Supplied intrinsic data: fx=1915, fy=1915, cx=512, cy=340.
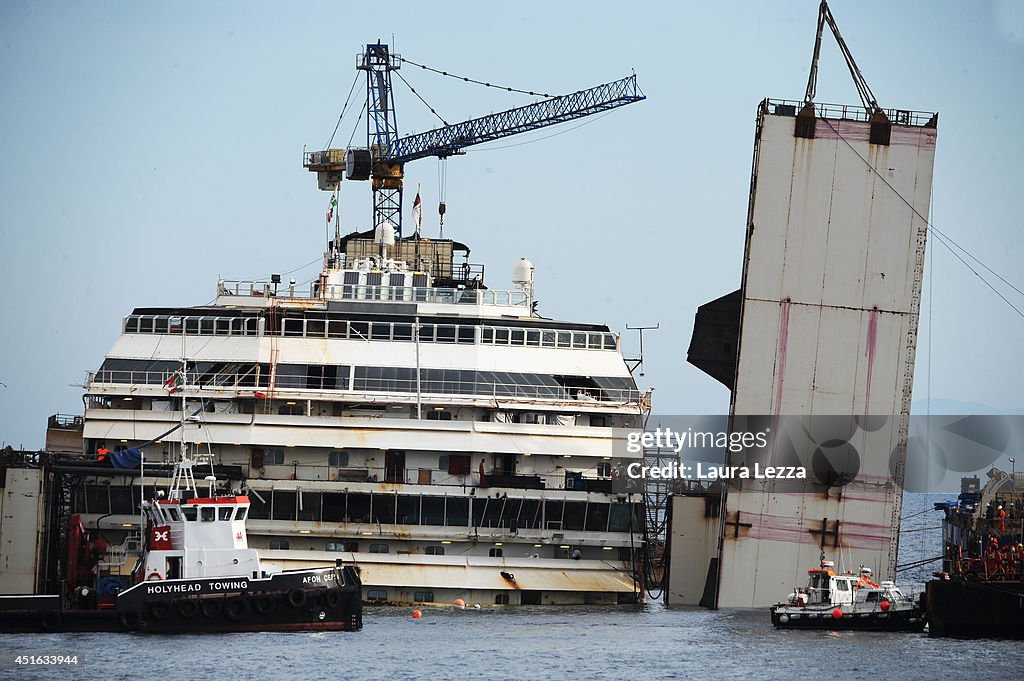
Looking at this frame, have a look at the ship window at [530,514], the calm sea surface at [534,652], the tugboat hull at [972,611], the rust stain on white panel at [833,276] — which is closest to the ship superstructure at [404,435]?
the ship window at [530,514]

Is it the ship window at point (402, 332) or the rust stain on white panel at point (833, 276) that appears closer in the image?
the rust stain on white panel at point (833, 276)

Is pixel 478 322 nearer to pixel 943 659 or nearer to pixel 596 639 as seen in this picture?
pixel 596 639

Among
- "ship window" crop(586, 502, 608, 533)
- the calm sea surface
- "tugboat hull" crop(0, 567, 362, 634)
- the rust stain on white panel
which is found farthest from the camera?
"ship window" crop(586, 502, 608, 533)

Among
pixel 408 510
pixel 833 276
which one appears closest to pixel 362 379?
pixel 408 510

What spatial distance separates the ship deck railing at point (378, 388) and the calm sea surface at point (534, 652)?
24.3ft

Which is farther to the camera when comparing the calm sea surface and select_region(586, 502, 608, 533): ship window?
select_region(586, 502, 608, 533): ship window

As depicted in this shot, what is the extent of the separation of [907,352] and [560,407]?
11291mm

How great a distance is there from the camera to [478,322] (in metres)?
64.9

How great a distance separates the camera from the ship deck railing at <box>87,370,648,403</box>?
205ft

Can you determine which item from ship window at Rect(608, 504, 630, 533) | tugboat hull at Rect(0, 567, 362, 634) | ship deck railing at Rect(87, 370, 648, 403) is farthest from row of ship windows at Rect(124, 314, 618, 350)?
tugboat hull at Rect(0, 567, 362, 634)

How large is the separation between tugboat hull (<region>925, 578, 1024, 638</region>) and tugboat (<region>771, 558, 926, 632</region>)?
1572 millimetres

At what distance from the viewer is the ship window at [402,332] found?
64500 millimetres

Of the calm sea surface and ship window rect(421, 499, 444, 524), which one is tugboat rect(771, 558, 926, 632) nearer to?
the calm sea surface

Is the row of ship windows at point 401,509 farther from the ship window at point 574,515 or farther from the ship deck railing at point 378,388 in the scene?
the ship deck railing at point 378,388
